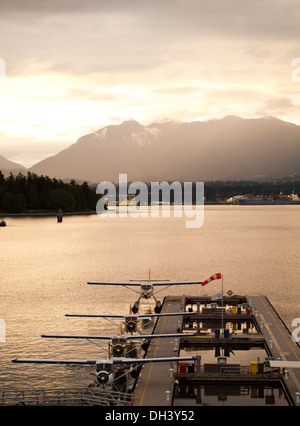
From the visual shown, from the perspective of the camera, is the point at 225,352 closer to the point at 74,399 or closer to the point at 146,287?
the point at 146,287

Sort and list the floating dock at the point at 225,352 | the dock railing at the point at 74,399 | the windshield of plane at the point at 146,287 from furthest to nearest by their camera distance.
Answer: the windshield of plane at the point at 146,287 → the floating dock at the point at 225,352 → the dock railing at the point at 74,399

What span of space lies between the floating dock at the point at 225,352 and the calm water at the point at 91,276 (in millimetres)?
4798

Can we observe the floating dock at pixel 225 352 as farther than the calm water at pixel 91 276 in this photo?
No

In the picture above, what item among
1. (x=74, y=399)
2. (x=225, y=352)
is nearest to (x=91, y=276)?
(x=225, y=352)

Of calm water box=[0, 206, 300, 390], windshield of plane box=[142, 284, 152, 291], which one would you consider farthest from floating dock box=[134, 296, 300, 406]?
calm water box=[0, 206, 300, 390]

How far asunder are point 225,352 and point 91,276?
4645 cm

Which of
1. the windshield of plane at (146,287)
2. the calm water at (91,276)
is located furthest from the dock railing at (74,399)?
the windshield of plane at (146,287)

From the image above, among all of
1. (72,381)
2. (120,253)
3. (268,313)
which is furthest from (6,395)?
(120,253)

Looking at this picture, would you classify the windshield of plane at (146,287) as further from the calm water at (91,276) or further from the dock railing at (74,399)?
the dock railing at (74,399)

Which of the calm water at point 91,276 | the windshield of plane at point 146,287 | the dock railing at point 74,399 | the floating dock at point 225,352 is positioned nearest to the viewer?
the dock railing at point 74,399

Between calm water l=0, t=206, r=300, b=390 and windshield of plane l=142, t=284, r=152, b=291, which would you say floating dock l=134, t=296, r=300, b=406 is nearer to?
windshield of plane l=142, t=284, r=152, b=291

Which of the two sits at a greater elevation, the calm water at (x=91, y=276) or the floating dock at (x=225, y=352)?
the floating dock at (x=225, y=352)

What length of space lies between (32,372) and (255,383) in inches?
681

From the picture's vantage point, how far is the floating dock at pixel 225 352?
37.3 metres
